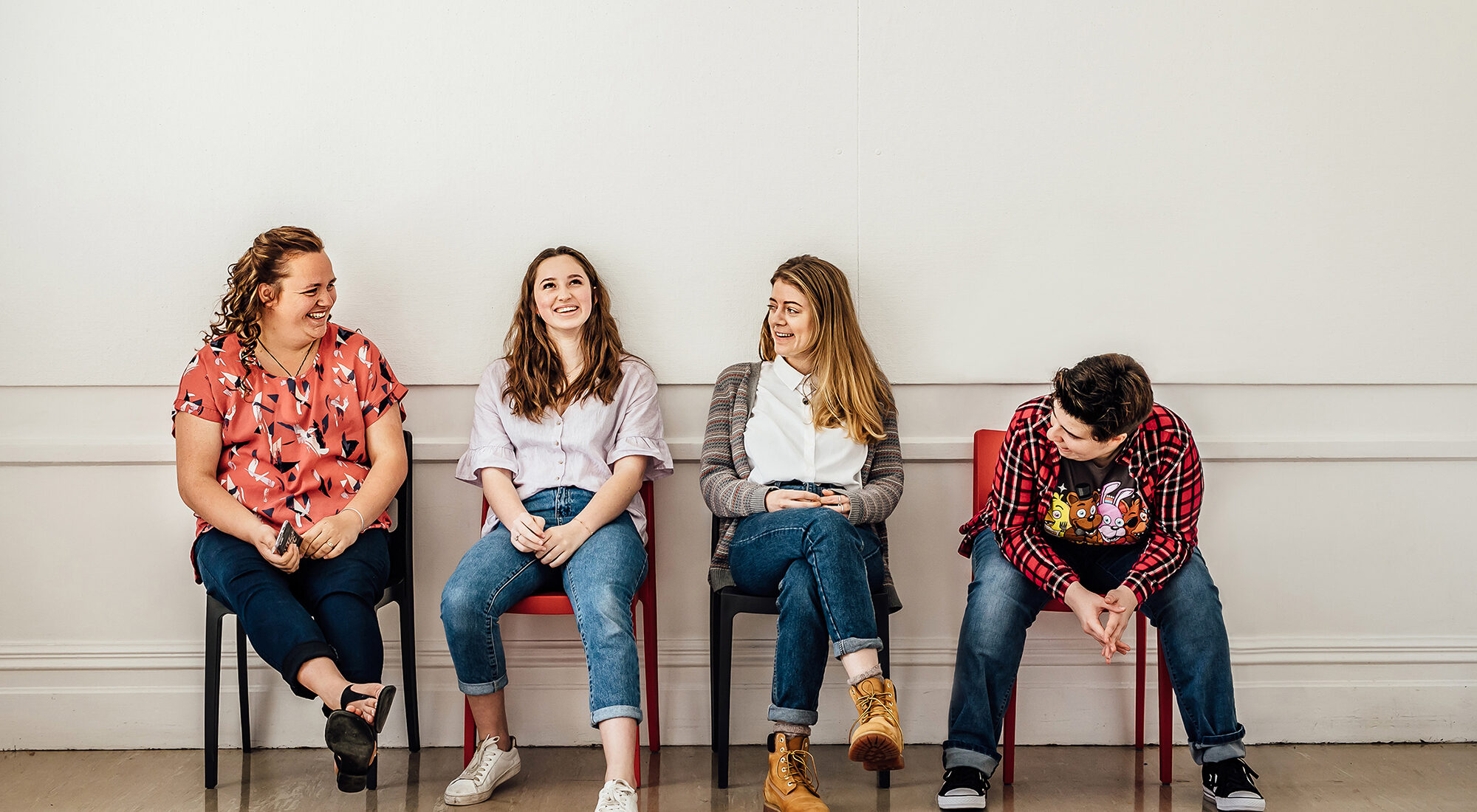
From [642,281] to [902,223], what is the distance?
2.27ft

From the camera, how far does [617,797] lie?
1884mm

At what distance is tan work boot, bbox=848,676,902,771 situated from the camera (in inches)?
73.4

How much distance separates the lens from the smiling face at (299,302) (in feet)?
7.29

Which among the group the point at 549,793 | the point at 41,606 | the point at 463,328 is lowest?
the point at 549,793

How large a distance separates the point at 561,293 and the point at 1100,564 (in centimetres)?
141

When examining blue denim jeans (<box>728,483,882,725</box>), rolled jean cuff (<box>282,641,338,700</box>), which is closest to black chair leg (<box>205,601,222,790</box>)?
rolled jean cuff (<box>282,641,338,700</box>)

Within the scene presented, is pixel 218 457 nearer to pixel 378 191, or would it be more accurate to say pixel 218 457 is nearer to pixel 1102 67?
pixel 378 191

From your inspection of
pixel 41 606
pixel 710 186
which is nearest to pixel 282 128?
pixel 710 186

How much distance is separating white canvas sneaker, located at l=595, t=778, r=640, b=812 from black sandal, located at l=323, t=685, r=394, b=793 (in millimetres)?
450

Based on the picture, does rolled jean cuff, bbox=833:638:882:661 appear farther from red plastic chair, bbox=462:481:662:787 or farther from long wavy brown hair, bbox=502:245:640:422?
long wavy brown hair, bbox=502:245:640:422

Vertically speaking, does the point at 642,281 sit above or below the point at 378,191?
below

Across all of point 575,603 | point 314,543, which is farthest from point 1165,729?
point 314,543

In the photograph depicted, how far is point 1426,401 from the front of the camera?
2.52m

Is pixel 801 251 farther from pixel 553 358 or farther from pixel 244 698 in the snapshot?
pixel 244 698
